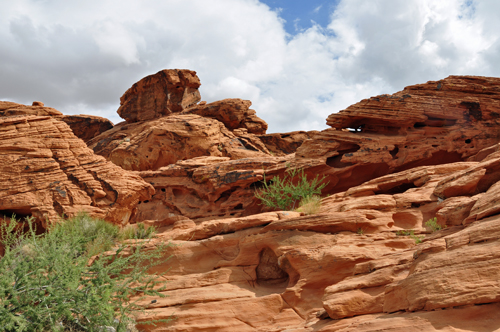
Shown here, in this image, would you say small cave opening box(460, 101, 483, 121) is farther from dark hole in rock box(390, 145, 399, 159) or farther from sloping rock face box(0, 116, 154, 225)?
sloping rock face box(0, 116, 154, 225)

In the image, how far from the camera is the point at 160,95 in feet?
101

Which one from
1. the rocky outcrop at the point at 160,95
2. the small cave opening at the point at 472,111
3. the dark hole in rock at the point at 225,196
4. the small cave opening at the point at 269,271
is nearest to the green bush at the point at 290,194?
the dark hole in rock at the point at 225,196

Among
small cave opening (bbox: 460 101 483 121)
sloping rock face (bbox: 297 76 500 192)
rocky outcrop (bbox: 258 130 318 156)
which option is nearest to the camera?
sloping rock face (bbox: 297 76 500 192)

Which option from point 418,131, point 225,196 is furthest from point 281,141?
point 418,131

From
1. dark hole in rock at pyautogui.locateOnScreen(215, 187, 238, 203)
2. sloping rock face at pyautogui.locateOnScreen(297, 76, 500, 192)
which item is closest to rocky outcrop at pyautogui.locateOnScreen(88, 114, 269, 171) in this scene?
dark hole in rock at pyautogui.locateOnScreen(215, 187, 238, 203)

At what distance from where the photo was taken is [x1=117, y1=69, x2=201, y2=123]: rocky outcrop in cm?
3030

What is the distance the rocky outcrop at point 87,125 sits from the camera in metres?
31.5

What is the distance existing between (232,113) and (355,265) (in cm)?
2105

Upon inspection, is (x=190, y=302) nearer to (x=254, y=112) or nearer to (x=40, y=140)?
(x=40, y=140)

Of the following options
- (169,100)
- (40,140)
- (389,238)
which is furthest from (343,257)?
(169,100)

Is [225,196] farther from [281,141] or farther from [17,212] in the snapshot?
[281,141]

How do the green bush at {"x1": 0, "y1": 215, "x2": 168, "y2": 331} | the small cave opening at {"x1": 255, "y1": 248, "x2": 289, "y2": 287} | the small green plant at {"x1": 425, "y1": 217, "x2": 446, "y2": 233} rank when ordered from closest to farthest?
the green bush at {"x1": 0, "y1": 215, "x2": 168, "y2": 331}
the small green plant at {"x1": 425, "y1": 217, "x2": 446, "y2": 233}
the small cave opening at {"x1": 255, "y1": 248, "x2": 289, "y2": 287}

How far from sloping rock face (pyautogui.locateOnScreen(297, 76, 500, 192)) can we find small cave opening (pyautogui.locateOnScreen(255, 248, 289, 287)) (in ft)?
23.3

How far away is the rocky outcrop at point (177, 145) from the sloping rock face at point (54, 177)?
11.4 m
